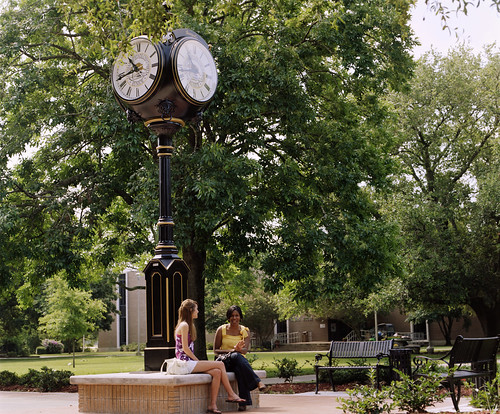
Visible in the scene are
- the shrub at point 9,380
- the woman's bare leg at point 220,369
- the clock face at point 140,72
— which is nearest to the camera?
the woman's bare leg at point 220,369

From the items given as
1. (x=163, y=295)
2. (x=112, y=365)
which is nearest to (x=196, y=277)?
(x=163, y=295)

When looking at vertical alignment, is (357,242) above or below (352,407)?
above

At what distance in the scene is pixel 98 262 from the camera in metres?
19.6

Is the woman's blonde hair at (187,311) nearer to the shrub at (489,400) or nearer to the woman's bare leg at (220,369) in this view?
the woman's bare leg at (220,369)

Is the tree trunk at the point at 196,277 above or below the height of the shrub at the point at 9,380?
above

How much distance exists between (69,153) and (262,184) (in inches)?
214

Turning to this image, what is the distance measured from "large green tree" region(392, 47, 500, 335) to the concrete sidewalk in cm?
1788

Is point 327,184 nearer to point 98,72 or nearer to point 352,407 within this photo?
point 98,72

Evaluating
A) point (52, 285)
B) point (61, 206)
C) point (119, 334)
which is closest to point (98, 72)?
point (61, 206)

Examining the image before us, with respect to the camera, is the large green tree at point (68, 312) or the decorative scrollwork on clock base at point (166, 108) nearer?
the decorative scrollwork on clock base at point (166, 108)

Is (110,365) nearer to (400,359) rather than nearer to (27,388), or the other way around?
(27,388)

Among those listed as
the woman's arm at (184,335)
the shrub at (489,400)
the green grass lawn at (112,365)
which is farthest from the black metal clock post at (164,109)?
the green grass lawn at (112,365)

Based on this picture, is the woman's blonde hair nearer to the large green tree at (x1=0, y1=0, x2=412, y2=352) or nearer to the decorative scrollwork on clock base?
the decorative scrollwork on clock base

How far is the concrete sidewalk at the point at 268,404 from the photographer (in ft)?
34.3
